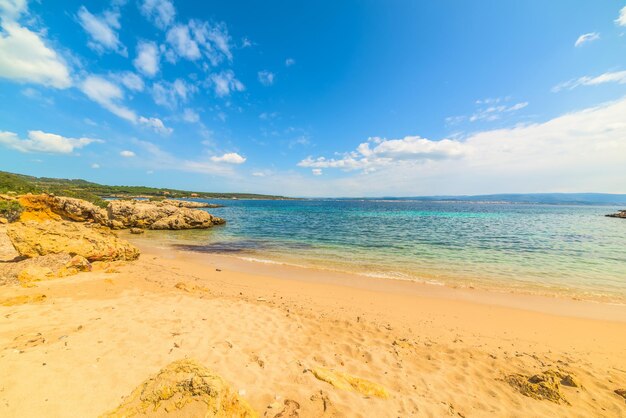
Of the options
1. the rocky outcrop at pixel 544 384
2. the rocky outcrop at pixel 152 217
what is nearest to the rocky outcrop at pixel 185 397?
the rocky outcrop at pixel 544 384

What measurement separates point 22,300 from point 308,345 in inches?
330

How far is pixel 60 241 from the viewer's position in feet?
37.5

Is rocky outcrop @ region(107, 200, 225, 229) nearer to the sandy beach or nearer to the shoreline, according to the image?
the shoreline

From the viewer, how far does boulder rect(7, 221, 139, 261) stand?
10758mm

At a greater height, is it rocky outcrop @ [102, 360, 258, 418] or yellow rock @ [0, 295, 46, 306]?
rocky outcrop @ [102, 360, 258, 418]

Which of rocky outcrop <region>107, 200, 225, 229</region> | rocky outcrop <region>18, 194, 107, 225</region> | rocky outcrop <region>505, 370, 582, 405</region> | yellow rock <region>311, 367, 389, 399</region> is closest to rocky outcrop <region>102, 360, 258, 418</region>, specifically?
yellow rock <region>311, 367, 389, 399</region>

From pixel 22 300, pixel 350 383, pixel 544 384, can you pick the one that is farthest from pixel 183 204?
pixel 544 384

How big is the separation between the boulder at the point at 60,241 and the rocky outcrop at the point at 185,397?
12245 mm

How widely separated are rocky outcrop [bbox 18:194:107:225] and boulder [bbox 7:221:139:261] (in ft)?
49.2

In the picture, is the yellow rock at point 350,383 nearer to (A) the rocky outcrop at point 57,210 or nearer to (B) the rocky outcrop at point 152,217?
(A) the rocky outcrop at point 57,210

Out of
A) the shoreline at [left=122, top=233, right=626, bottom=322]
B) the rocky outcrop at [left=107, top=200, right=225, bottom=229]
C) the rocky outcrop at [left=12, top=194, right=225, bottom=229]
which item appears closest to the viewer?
the shoreline at [left=122, top=233, right=626, bottom=322]

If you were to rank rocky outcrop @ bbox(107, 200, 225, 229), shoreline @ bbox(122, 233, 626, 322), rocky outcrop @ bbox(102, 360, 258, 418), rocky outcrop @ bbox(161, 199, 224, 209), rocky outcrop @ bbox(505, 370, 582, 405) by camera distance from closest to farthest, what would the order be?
rocky outcrop @ bbox(102, 360, 258, 418) → rocky outcrop @ bbox(505, 370, 582, 405) → shoreline @ bbox(122, 233, 626, 322) → rocky outcrop @ bbox(107, 200, 225, 229) → rocky outcrop @ bbox(161, 199, 224, 209)

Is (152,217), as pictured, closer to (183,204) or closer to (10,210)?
(10,210)

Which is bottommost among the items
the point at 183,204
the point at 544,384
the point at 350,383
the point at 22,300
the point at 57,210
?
the point at 544,384
